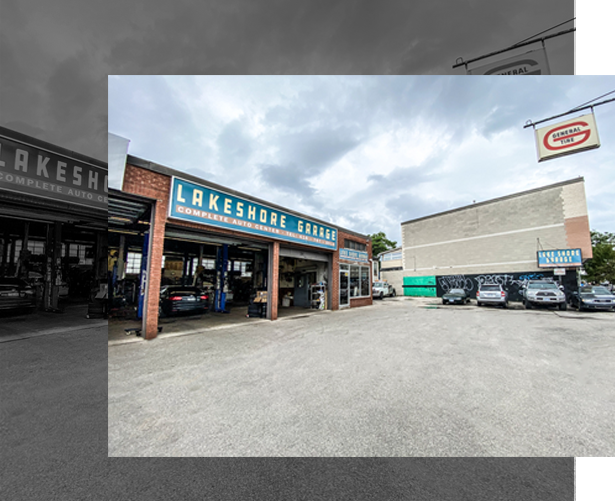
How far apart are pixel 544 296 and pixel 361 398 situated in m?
18.2

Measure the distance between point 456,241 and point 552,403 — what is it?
29.1 meters

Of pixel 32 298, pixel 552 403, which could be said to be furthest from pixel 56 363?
pixel 552 403

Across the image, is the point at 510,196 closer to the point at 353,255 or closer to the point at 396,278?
the point at 396,278

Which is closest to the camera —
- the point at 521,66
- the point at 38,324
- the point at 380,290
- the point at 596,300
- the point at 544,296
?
the point at 521,66

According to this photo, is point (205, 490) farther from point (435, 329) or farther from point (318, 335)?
point (435, 329)

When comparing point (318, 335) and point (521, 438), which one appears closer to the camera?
point (521, 438)

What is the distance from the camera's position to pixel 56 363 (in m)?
5.52

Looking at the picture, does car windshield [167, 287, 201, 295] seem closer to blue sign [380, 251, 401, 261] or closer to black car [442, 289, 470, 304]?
black car [442, 289, 470, 304]

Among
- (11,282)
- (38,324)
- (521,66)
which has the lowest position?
(38,324)

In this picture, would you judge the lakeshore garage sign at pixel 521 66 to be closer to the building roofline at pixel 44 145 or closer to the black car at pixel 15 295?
the building roofline at pixel 44 145

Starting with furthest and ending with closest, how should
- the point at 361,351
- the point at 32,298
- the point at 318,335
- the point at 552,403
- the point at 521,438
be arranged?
the point at 32,298, the point at 318,335, the point at 361,351, the point at 552,403, the point at 521,438

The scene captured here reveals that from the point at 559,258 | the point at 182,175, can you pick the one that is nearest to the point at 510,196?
the point at 559,258

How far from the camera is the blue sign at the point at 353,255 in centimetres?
1658

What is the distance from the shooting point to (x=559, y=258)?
22.0m
